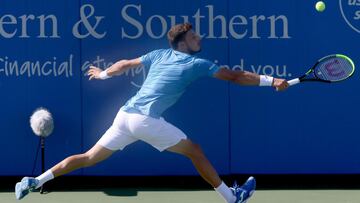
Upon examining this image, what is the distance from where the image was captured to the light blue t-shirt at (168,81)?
19.4ft

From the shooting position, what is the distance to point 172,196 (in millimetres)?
7070

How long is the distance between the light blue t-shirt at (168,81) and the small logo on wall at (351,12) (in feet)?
6.61

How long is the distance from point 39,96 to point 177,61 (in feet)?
6.37

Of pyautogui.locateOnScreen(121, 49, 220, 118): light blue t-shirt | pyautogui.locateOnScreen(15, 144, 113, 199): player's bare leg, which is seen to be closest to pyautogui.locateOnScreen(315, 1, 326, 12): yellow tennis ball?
pyautogui.locateOnScreen(121, 49, 220, 118): light blue t-shirt

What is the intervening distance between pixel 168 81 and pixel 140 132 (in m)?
0.45

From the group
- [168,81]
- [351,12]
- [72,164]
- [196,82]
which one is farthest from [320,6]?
[72,164]

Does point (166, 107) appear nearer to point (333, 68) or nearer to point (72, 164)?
point (72, 164)

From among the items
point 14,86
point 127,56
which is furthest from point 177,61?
point 14,86

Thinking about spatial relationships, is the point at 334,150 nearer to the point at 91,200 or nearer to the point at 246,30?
the point at 246,30

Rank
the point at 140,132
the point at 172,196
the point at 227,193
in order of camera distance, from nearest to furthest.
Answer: the point at 140,132
the point at 227,193
the point at 172,196

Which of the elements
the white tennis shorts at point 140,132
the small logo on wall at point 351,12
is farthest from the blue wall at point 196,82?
the white tennis shorts at point 140,132

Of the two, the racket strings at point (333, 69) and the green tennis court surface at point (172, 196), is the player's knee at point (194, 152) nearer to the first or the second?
the green tennis court surface at point (172, 196)

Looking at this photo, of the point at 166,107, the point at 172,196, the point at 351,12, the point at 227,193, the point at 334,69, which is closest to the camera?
the point at 166,107

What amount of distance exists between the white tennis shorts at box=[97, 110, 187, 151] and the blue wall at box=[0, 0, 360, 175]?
141cm
